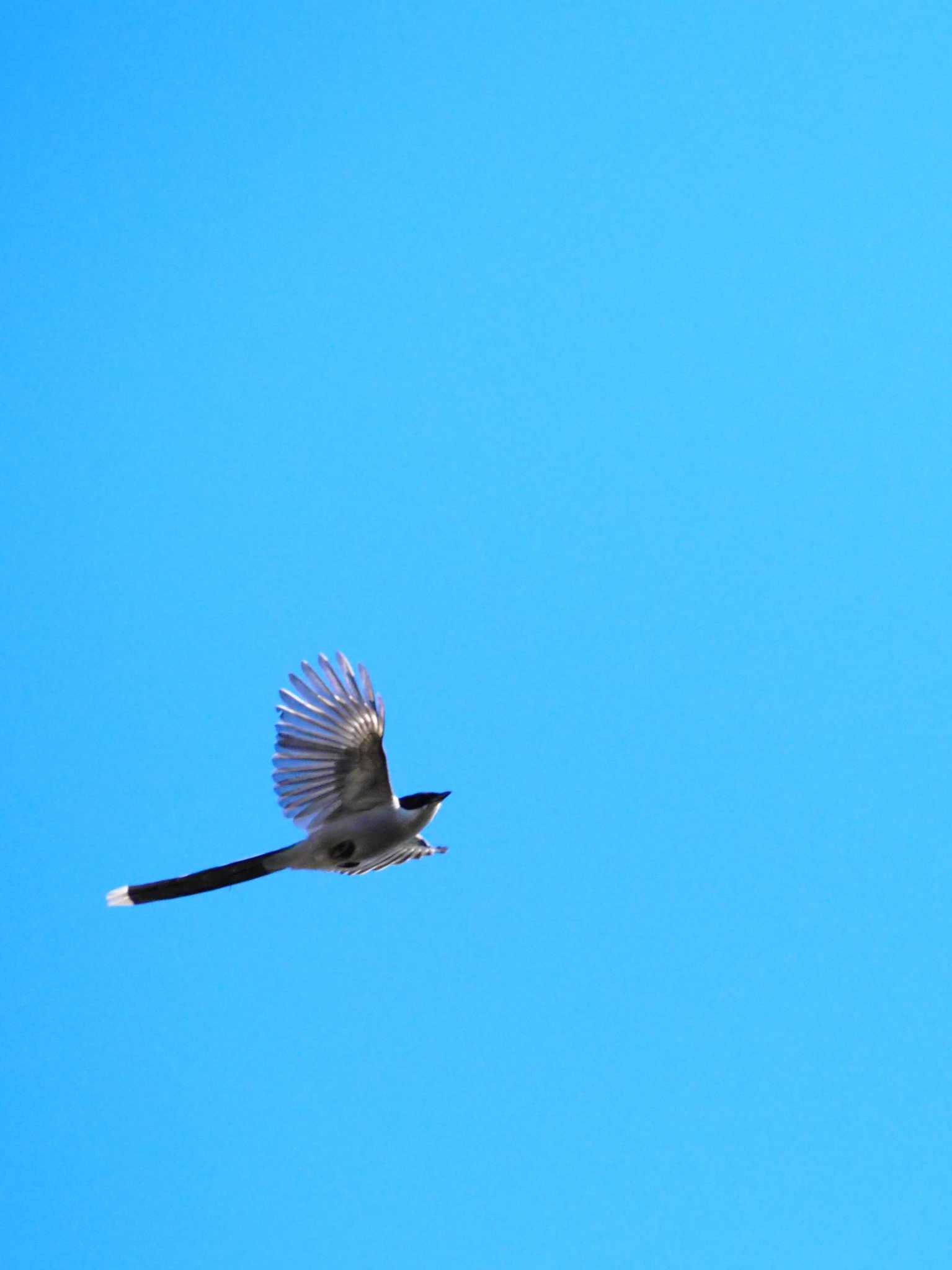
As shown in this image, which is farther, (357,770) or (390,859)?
(390,859)

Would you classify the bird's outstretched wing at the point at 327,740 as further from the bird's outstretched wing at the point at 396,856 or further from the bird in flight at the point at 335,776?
the bird's outstretched wing at the point at 396,856

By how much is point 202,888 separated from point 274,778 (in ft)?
2.32

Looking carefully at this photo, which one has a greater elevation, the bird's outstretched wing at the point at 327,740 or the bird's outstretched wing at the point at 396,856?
the bird's outstretched wing at the point at 327,740

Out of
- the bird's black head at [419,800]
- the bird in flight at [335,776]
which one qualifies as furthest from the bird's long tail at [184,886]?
the bird's black head at [419,800]

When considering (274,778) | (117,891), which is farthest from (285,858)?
(117,891)

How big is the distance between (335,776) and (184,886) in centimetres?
99

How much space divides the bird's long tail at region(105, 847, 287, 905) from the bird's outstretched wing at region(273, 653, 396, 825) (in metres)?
0.42

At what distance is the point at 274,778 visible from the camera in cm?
727

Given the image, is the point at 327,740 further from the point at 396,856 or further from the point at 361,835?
the point at 396,856

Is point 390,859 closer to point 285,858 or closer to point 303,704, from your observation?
point 285,858

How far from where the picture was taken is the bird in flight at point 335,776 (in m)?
7.20

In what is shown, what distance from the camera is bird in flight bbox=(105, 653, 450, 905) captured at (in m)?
7.20

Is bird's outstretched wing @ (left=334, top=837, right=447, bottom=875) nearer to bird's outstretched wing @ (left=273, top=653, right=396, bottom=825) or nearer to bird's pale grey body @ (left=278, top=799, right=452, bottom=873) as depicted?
bird's pale grey body @ (left=278, top=799, right=452, bottom=873)

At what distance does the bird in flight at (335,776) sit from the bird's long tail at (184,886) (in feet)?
0.04
